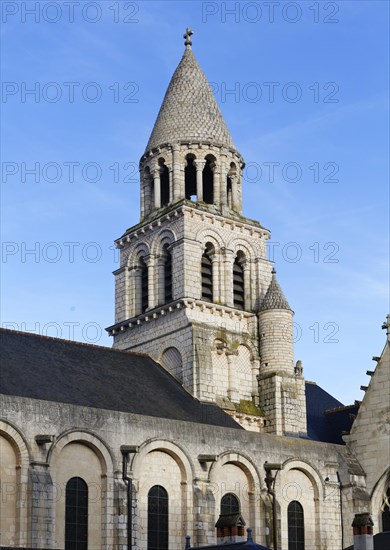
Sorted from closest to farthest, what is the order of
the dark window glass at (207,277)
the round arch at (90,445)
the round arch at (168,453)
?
the round arch at (90,445)
the round arch at (168,453)
the dark window glass at (207,277)

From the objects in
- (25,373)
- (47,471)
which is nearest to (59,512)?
(47,471)

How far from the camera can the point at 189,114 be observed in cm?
5444

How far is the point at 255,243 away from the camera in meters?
54.8

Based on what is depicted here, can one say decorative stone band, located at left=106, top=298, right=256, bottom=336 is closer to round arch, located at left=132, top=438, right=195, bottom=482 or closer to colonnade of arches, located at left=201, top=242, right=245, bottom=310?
colonnade of arches, located at left=201, top=242, right=245, bottom=310

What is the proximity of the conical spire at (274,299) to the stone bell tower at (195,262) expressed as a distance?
0.74 metres

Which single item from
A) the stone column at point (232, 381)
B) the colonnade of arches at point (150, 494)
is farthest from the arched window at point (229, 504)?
the stone column at point (232, 381)

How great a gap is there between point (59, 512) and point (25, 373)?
20.6 ft

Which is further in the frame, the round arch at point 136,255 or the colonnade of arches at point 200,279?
Result: the round arch at point 136,255

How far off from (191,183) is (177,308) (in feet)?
28.4

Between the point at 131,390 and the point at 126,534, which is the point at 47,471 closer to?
the point at 126,534

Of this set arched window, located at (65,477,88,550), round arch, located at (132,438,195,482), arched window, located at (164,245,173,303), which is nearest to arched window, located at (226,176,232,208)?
arched window, located at (164,245,173,303)

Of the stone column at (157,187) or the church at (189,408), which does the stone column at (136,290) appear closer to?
the church at (189,408)

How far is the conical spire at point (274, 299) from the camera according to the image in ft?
170

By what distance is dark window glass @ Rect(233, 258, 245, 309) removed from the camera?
175 feet
